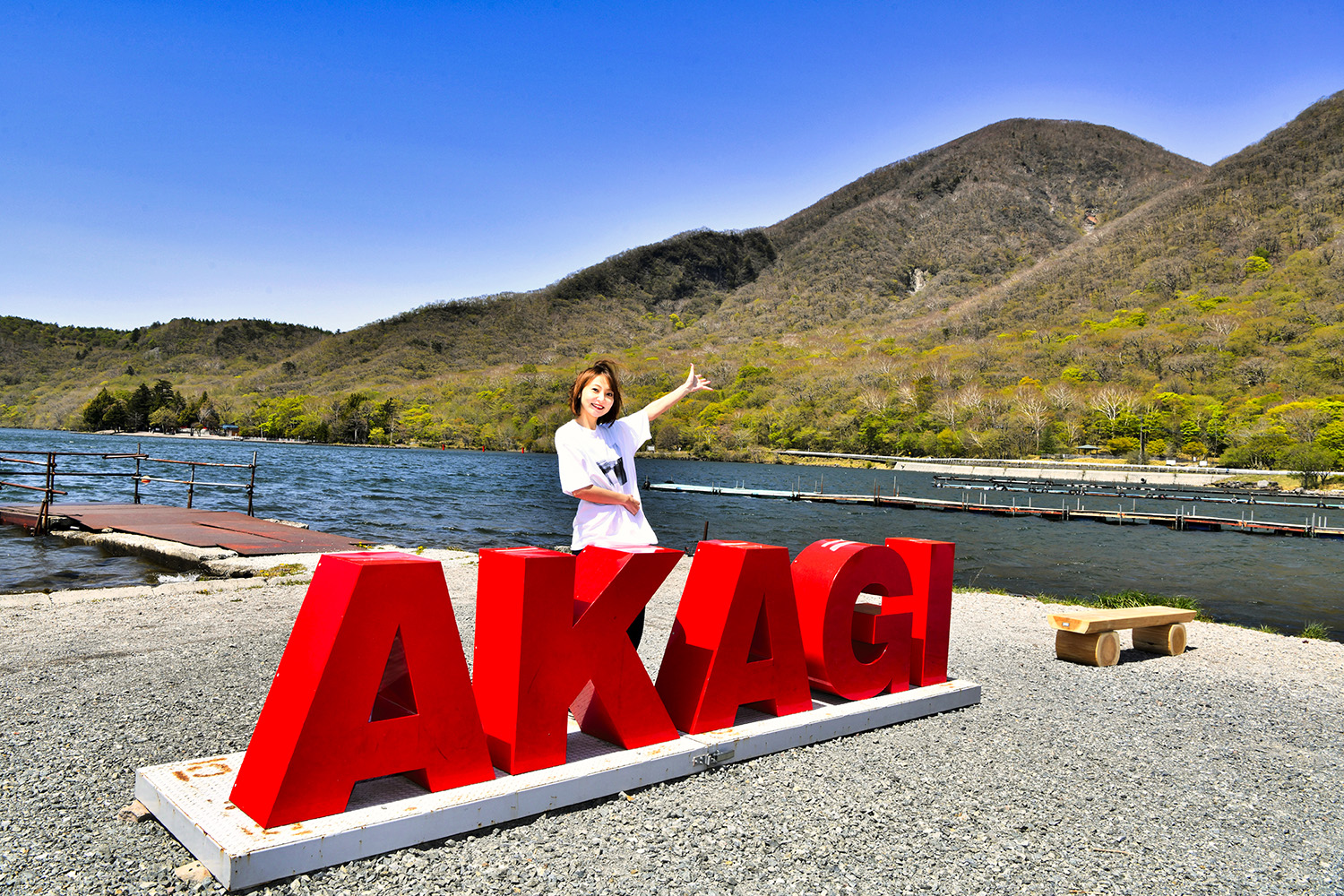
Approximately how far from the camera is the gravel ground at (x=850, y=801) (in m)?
2.90

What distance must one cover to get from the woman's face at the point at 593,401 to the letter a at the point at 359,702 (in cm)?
121

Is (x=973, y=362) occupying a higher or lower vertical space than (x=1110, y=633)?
higher

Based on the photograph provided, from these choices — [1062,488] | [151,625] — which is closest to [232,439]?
[1062,488]

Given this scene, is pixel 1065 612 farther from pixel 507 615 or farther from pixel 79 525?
pixel 79 525

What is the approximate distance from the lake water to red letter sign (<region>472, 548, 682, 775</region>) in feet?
35.3

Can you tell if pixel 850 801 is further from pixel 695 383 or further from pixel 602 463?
pixel 695 383

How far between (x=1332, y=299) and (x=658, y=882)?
144 metres

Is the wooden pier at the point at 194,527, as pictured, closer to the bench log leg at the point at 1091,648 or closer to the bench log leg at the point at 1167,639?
the bench log leg at the point at 1091,648

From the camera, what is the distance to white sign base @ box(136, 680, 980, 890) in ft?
8.93

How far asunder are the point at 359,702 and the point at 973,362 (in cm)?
14285

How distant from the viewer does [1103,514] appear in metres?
45.4

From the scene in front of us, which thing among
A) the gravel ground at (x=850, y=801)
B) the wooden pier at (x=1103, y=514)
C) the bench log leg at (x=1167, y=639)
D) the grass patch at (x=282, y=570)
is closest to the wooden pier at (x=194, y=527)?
the grass patch at (x=282, y=570)

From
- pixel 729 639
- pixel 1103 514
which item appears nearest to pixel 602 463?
pixel 729 639

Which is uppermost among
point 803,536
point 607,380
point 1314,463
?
point 1314,463
